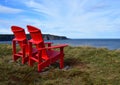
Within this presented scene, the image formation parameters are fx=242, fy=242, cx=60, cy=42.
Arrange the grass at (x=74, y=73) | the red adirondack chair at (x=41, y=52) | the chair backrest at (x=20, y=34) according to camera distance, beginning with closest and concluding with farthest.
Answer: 1. the grass at (x=74, y=73)
2. the red adirondack chair at (x=41, y=52)
3. the chair backrest at (x=20, y=34)

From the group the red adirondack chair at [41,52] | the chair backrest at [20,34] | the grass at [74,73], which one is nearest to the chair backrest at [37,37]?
the red adirondack chair at [41,52]

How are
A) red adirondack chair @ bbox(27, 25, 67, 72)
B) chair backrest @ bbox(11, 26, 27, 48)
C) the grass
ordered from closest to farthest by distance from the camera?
1. the grass
2. red adirondack chair @ bbox(27, 25, 67, 72)
3. chair backrest @ bbox(11, 26, 27, 48)

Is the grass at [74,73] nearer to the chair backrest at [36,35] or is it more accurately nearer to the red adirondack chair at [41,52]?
the red adirondack chair at [41,52]

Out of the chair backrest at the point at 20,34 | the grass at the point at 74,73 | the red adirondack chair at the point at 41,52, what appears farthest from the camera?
the chair backrest at the point at 20,34

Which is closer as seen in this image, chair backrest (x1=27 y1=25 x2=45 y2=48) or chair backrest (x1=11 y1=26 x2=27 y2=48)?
chair backrest (x1=27 y1=25 x2=45 y2=48)

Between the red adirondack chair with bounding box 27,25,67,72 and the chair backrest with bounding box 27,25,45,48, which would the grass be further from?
the chair backrest with bounding box 27,25,45,48

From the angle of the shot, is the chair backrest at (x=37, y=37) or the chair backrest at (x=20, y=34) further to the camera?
the chair backrest at (x=20, y=34)

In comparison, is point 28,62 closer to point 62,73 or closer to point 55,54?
point 55,54

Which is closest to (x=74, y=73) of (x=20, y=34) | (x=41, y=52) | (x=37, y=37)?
(x=41, y=52)

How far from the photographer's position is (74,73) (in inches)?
312

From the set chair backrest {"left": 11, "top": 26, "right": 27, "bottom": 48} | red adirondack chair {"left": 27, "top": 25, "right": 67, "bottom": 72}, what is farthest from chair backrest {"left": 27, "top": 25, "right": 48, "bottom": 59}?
chair backrest {"left": 11, "top": 26, "right": 27, "bottom": 48}

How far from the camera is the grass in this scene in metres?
7.17

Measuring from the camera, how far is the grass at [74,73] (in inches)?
282

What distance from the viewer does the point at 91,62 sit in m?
9.67
